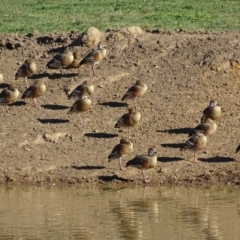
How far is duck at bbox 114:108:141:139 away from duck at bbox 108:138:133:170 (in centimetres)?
96

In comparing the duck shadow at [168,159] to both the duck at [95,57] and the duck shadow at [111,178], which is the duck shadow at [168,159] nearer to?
the duck shadow at [111,178]

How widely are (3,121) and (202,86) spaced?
12.5 ft

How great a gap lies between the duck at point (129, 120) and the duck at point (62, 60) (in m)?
2.74

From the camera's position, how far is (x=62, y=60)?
23984 mm

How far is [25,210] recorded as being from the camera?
1819cm

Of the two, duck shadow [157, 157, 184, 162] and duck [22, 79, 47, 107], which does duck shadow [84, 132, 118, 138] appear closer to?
duck shadow [157, 157, 184, 162]

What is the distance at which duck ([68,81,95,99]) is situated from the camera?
22.8 meters

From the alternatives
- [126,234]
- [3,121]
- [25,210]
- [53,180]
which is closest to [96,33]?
[3,121]

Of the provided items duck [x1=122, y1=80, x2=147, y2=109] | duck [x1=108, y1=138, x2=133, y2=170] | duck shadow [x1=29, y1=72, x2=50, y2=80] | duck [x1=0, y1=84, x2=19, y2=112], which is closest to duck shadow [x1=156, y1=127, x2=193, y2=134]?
duck [x1=122, y1=80, x2=147, y2=109]

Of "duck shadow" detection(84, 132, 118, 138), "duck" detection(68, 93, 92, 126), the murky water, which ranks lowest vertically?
the murky water

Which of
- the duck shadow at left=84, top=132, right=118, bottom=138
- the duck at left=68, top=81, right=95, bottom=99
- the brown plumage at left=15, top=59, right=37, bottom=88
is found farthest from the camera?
the brown plumage at left=15, top=59, right=37, bottom=88

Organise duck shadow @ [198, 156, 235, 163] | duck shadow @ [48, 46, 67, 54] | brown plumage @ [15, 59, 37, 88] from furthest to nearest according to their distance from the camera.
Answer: duck shadow @ [48, 46, 67, 54] → brown plumage @ [15, 59, 37, 88] → duck shadow @ [198, 156, 235, 163]

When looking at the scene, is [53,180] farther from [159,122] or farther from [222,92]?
[222,92]

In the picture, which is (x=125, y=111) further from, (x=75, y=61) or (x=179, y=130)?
(x=75, y=61)
